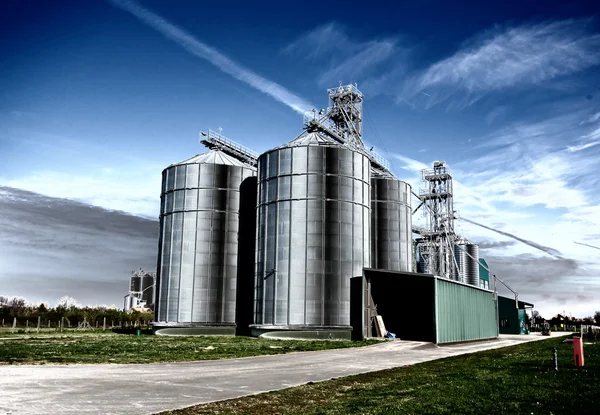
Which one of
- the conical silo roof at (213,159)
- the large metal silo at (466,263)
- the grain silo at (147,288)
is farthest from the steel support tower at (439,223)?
the grain silo at (147,288)

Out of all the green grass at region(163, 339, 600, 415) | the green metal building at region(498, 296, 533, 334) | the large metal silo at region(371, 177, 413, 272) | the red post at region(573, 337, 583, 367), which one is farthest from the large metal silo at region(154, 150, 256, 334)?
the green metal building at region(498, 296, 533, 334)

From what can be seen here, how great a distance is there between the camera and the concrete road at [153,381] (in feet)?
46.8

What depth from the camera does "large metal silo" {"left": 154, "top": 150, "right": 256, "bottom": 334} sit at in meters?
56.0

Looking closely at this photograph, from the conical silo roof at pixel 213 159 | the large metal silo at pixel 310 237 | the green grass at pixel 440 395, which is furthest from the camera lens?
the conical silo roof at pixel 213 159

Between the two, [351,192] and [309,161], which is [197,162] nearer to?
[309,161]

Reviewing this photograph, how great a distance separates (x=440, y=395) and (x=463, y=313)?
3726cm

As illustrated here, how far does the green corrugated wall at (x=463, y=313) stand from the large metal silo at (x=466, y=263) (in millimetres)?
34993

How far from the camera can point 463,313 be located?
5034 centimetres

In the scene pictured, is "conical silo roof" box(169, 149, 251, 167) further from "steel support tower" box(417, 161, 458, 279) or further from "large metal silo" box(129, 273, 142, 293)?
"large metal silo" box(129, 273, 142, 293)

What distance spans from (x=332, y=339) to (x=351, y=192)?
45.1ft

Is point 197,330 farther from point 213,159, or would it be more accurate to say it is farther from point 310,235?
point 213,159

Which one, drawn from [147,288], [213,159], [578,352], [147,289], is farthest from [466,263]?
[147,289]

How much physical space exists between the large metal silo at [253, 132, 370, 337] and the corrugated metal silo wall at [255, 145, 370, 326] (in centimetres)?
9

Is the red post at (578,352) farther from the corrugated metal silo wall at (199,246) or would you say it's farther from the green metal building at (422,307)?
the corrugated metal silo wall at (199,246)
